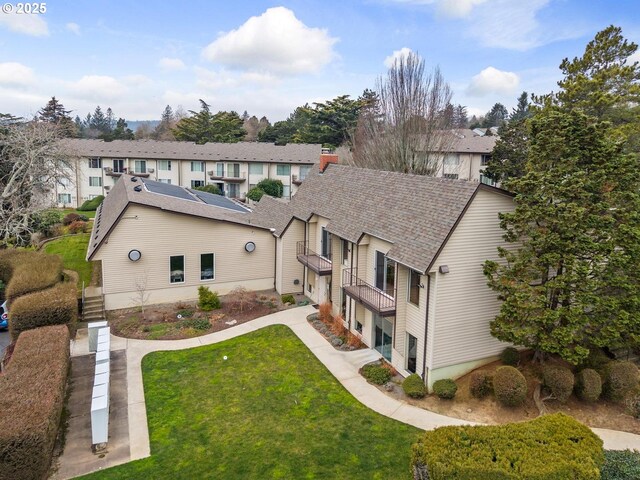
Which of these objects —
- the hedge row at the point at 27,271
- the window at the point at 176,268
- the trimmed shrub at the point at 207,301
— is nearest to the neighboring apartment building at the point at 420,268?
the trimmed shrub at the point at 207,301

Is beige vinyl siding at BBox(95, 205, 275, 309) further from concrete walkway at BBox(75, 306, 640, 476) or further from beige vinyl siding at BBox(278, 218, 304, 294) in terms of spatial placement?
concrete walkway at BBox(75, 306, 640, 476)

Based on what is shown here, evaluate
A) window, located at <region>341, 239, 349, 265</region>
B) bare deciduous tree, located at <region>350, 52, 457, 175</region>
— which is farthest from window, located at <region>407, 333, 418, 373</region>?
bare deciduous tree, located at <region>350, 52, 457, 175</region>

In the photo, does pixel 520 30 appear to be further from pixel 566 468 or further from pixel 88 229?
pixel 88 229

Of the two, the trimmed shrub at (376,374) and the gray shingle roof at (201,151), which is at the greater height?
the gray shingle roof at (201,151)

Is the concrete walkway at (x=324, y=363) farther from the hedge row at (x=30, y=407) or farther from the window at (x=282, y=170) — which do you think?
the window at (x=282, y=170)

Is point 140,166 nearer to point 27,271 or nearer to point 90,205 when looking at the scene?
point 90,205

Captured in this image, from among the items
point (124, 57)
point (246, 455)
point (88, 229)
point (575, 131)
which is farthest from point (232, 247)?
point (88, 229)
